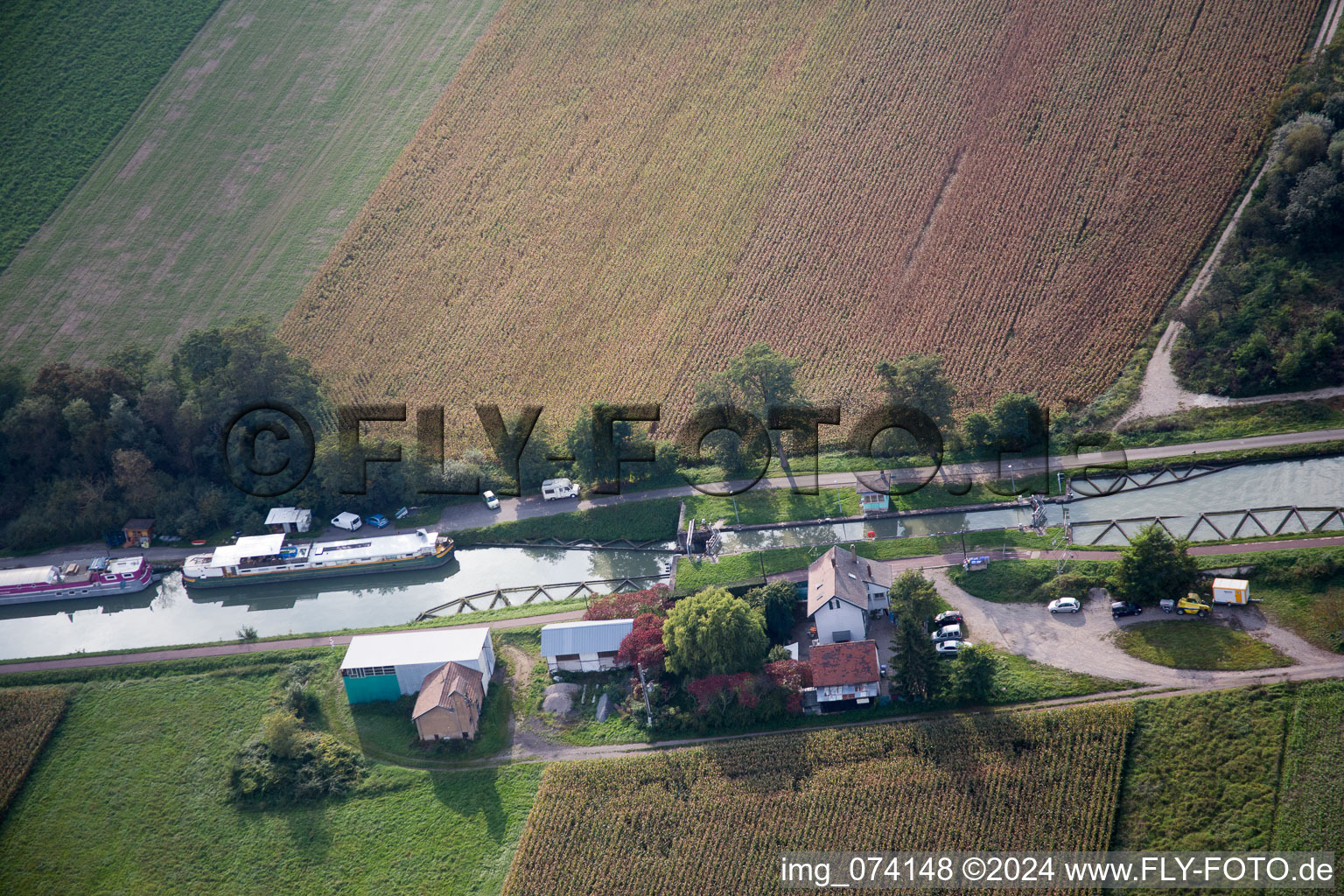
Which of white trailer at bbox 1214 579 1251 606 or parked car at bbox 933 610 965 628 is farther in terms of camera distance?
parked car at bbox 933 610 965 628

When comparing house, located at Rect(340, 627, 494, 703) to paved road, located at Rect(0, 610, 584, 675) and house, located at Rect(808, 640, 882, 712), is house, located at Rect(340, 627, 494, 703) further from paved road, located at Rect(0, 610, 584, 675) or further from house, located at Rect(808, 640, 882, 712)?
house, located at Rect(808, 640, 882, 712)

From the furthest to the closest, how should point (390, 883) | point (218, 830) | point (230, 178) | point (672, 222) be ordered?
point (230, 178) → point (672, 222) → point (218, 830) → point (390, 883)

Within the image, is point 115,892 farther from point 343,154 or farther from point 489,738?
point 343,154

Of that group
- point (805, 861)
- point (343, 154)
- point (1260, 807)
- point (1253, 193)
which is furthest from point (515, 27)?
point (1260, 807)

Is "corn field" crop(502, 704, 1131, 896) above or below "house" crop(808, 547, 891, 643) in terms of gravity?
below

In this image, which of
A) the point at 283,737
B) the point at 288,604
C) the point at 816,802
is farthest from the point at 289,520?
the point at 816,802

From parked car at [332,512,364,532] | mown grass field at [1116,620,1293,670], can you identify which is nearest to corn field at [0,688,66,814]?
parked car at [332,512,364,532]

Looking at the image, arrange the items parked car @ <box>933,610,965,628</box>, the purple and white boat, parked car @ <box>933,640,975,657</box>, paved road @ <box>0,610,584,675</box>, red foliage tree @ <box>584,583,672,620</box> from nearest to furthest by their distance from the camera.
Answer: parked car @ <box>933,640,975,657</box> < parked car @ <box>933,610,965,628</box> < red foliage tree @ <box>584,583,672,620</box> < paved road @ <box>0,610,584,675</box> < the purple and white boat
